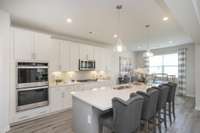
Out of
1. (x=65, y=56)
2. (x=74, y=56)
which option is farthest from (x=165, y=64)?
(x=65, y=56)

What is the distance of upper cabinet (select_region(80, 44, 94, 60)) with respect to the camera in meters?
4.91

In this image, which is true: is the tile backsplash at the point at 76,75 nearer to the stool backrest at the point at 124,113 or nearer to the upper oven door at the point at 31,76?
the upper oven door at the point at 31,76

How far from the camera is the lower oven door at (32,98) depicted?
309 centimetres

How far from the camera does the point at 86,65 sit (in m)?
5.05

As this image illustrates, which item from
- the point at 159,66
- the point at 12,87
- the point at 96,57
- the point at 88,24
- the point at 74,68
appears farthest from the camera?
the point at 159,66

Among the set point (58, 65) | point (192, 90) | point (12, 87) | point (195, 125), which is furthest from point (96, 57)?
point (192, 90)

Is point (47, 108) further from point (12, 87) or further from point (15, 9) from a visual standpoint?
point (15, 9)

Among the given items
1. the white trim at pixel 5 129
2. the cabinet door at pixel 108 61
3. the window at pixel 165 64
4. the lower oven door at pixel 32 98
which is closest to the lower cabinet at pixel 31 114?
the lower oven door at pixel 32 98

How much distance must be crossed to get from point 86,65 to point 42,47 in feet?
6.42

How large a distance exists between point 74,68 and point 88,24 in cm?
188

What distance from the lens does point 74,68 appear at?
15.3 ft

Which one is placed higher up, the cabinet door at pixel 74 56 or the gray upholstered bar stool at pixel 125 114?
the cabinet door at pixel 74 56

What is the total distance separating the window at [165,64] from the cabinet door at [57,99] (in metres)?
6.12

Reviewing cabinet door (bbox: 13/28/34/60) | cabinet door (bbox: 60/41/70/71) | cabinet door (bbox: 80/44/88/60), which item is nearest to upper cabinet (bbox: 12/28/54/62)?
cabinet door (bbox: 13/28/34/60)
